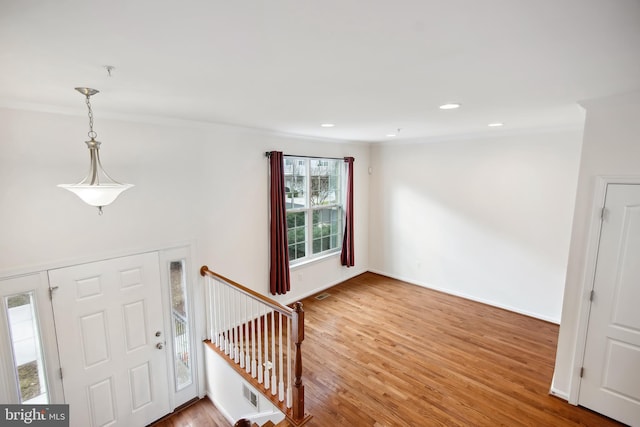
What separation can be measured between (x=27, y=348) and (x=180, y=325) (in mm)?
1223

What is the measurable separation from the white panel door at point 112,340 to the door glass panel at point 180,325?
0.14 m

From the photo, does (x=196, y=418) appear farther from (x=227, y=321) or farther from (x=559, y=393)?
(x=559, y=393)

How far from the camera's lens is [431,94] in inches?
86.0

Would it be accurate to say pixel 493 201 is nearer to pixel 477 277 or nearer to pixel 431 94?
pixel 477 277

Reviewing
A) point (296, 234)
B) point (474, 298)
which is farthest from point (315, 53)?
point (474, 298)

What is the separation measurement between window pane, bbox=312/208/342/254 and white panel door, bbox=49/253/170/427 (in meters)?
2.76

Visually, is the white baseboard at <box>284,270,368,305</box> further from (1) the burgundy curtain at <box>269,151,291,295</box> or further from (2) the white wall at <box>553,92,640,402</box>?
(2) the white wall at <box>553,92,640,402</box>

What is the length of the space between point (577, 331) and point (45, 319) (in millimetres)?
4666

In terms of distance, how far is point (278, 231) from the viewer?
4312 millimetres

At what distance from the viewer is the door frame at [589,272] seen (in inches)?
97.3

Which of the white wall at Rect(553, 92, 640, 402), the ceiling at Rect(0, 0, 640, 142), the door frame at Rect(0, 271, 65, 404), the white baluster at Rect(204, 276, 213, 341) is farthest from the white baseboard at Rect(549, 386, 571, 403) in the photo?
the door frame at Rect(0, 271, 65, 404)

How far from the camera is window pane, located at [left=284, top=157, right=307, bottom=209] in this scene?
4652 mm

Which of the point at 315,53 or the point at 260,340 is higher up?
the point at 315,53

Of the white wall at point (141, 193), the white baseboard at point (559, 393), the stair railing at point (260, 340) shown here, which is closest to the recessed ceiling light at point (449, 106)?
the stair railing at point (260, 340)
